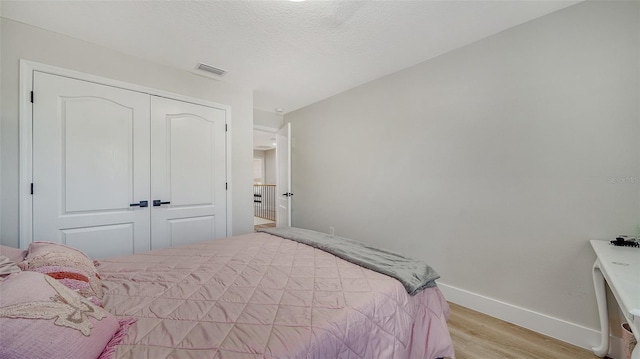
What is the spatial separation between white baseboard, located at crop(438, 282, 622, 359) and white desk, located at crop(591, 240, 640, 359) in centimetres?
8

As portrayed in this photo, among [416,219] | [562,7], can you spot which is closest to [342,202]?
[416,219]

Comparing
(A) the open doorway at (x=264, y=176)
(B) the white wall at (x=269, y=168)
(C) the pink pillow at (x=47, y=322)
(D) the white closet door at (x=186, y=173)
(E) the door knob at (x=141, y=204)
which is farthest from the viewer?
(B) the white wall at (x=269, y=168)

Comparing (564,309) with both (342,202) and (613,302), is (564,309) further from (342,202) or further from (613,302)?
(342,202)

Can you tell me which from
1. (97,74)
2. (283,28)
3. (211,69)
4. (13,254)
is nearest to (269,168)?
(211,69)

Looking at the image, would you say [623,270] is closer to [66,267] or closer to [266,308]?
[266,308]

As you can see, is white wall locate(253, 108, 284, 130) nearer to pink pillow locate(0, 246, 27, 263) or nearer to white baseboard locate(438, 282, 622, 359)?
pink pillow locate(0, 246, 27, 263)

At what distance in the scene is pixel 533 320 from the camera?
1828mm

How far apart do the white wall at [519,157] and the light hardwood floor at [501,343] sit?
0.20 meters

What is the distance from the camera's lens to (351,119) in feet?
10.7

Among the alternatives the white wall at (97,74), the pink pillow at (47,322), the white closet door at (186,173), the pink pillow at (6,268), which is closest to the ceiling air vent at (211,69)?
the white wall at (97,74)

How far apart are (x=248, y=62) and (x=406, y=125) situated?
6.18 ft

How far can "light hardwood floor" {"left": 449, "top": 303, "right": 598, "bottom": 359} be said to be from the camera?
157 cm

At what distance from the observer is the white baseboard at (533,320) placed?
1.60 meters

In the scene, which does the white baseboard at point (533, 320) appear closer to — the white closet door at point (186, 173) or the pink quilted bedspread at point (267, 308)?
the pink quilted bedspread at point (267, 308)
